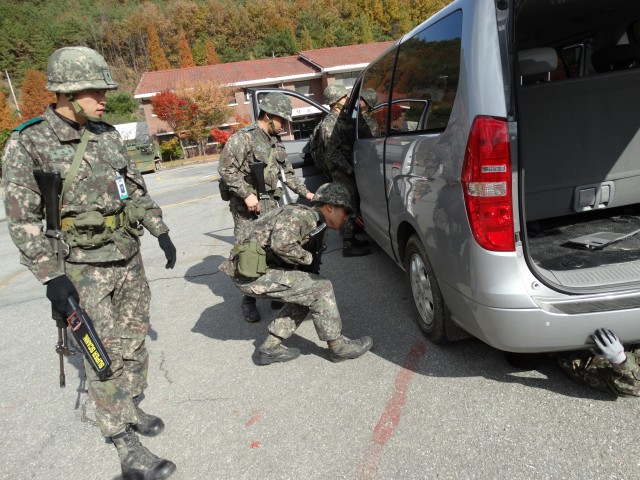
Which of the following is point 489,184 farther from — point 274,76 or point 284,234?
point 274,76

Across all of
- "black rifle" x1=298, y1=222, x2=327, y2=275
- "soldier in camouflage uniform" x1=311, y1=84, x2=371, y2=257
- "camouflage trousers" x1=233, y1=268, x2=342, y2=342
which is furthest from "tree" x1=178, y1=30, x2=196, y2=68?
"camouflage trousers" x1=233, y1=268, x2=342, y2=342

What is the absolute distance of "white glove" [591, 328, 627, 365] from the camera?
1.98 meters

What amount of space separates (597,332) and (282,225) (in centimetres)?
178

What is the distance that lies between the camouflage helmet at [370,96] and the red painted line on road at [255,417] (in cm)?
250

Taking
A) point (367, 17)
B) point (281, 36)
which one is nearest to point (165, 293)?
point (281, 36)

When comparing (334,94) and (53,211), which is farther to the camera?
(334,94)

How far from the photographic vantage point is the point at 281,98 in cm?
383

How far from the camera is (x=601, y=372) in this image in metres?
2.24

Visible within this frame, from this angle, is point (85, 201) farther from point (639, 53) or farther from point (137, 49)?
point (137, 49)

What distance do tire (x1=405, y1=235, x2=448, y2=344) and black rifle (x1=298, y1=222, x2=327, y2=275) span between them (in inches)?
22.9

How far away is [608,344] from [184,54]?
79607 mm

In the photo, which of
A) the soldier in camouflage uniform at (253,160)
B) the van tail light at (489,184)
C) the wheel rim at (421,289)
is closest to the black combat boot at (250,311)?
the soldier in camouflage uniform at (253,160)

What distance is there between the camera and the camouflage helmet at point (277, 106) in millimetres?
3801

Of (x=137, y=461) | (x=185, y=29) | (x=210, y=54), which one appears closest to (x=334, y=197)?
(x=137, y=461)
